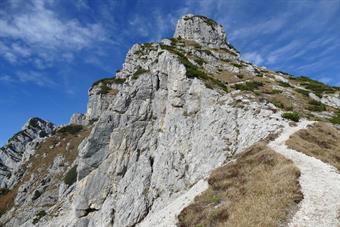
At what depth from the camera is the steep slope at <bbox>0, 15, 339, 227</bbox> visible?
4141 cm

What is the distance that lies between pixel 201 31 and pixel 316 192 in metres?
85.3

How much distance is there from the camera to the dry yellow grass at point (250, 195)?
17734mm

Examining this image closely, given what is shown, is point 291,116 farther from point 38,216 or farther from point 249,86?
point 38,216

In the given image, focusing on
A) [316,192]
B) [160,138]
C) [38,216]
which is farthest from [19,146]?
[316,192]

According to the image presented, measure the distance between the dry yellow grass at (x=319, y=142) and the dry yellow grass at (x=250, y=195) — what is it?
9.61 feet

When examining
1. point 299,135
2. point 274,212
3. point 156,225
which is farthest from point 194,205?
point 299,135

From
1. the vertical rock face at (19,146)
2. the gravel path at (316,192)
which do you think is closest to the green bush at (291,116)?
the gravel path at (316,192)

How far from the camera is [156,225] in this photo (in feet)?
84.9

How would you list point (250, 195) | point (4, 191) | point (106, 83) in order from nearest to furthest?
point (250, 195), point (4, 191), point (106, 83)

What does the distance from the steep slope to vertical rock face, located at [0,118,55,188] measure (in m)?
45.7

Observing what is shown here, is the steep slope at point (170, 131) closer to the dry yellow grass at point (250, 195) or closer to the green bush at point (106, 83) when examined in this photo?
the dry yellow grass at point (250, 195)

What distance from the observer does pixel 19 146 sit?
160625mm

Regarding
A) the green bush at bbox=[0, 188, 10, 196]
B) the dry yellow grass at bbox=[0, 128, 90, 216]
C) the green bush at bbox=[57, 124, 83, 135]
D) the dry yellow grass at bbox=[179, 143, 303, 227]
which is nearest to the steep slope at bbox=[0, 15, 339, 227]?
the dry yellow grass at bbox=[179, 143, 303, 227]

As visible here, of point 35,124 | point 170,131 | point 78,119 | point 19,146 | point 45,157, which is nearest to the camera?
point 170,131
